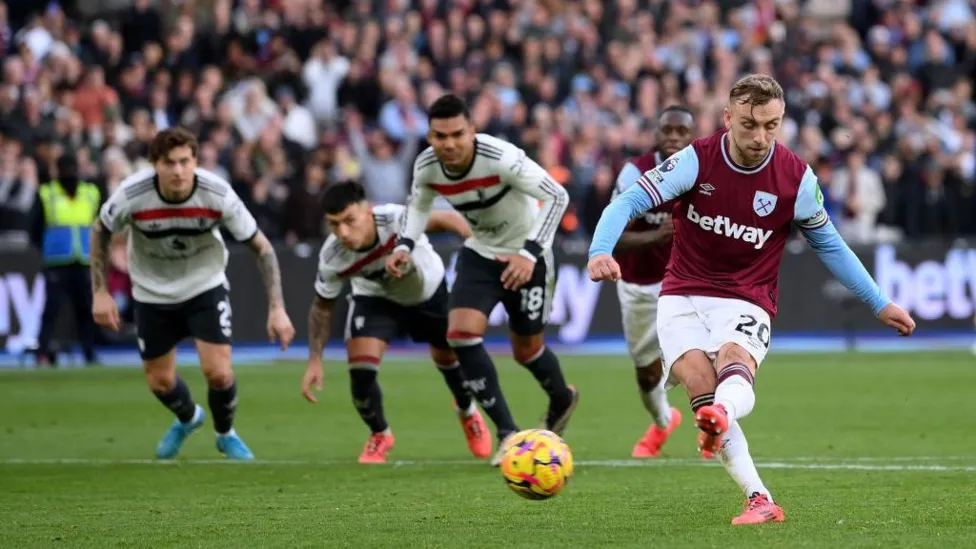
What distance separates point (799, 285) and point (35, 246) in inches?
395

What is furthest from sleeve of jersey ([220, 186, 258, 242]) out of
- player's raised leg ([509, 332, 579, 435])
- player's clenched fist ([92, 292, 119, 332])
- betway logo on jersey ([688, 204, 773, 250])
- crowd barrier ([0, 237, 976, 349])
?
crowd barrier ([0, 237, 976, 349])

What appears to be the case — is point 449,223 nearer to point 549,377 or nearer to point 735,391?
point 549,377

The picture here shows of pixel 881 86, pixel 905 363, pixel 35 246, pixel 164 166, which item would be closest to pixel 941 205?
pixel 881 86

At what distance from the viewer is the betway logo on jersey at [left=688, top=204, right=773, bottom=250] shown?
26.2 feet

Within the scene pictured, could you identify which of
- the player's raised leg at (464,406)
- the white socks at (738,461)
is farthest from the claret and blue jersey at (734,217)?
the player's raised leg at (464,406)

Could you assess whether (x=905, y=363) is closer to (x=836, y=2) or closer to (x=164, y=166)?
(x=164, y=166)

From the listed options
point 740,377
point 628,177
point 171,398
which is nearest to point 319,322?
point 171,398

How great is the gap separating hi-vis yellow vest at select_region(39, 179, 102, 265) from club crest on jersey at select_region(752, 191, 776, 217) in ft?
41.7

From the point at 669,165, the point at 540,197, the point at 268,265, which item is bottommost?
the point at 268,265

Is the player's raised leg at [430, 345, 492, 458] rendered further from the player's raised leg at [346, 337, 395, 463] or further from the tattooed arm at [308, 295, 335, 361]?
the tattooed arm at [308, 295, 335, 361]

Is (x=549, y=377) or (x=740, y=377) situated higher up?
(x=740, y=377)

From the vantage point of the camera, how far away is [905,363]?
772 inches

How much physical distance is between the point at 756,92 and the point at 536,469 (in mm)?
2055

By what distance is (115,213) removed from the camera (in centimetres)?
1128
